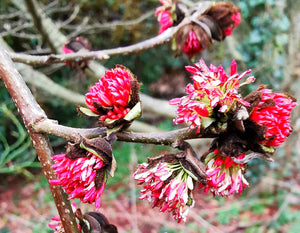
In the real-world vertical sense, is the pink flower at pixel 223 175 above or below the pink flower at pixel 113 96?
below

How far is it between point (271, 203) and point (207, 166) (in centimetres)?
276

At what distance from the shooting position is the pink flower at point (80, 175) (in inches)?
25.6

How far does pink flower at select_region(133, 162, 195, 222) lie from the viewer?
693 mm

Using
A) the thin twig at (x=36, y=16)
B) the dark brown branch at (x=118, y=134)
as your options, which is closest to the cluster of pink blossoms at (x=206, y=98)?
the dark brown branch at (x=118, y=134)

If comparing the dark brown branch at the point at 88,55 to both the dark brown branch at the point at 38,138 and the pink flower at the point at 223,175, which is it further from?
the pink flower at the point at 223,175

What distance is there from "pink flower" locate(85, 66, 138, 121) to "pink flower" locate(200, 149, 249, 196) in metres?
0.22

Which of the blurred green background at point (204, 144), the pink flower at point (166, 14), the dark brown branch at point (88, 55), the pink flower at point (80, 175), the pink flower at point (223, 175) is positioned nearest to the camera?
the pink flower at point (80, 175)

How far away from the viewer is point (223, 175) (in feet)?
2.50

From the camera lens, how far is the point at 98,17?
4.29m

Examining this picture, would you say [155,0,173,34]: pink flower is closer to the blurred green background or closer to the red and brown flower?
the red and brown flower

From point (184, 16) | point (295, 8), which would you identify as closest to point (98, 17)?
point (295, 8)

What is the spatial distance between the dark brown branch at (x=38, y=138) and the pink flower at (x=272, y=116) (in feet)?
1.37

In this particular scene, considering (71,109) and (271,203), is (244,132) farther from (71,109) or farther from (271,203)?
(71,109)

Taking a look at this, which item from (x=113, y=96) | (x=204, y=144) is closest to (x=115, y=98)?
(x=113, y=96)
